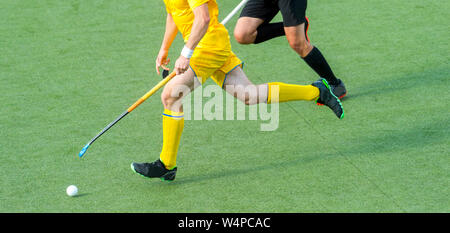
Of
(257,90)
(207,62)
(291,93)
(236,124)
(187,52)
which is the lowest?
(236,124)

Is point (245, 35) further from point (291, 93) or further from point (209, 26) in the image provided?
point (209, 26)

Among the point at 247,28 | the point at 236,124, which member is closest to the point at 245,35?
the point at 247,28

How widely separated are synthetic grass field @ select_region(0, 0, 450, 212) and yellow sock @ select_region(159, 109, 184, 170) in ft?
0.63

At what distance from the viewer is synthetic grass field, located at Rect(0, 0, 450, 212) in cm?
402

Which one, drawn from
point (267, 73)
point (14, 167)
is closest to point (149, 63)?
point (267, 73)

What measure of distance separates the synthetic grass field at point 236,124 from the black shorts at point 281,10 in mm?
704

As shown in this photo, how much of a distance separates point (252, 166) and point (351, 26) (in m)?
2.59

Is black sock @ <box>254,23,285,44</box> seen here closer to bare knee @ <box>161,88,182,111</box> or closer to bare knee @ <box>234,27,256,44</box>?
bare knee @ <box>234,27,256,44</box>

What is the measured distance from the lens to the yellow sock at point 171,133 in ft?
13.3

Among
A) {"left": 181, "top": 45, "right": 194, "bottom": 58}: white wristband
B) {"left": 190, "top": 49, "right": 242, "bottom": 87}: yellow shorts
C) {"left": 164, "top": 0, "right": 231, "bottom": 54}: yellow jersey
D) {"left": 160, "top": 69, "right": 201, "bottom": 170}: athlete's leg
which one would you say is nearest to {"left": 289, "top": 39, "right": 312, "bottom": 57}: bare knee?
{"left": 190, "top": 49, "right": 242, "bottom": 87}: yellow shorts

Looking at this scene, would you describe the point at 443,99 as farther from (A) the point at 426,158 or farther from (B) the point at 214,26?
(B) the point at 214,26

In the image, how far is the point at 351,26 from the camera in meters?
6.39

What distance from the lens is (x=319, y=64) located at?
4992mm

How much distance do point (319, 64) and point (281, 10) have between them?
1.74 feet
